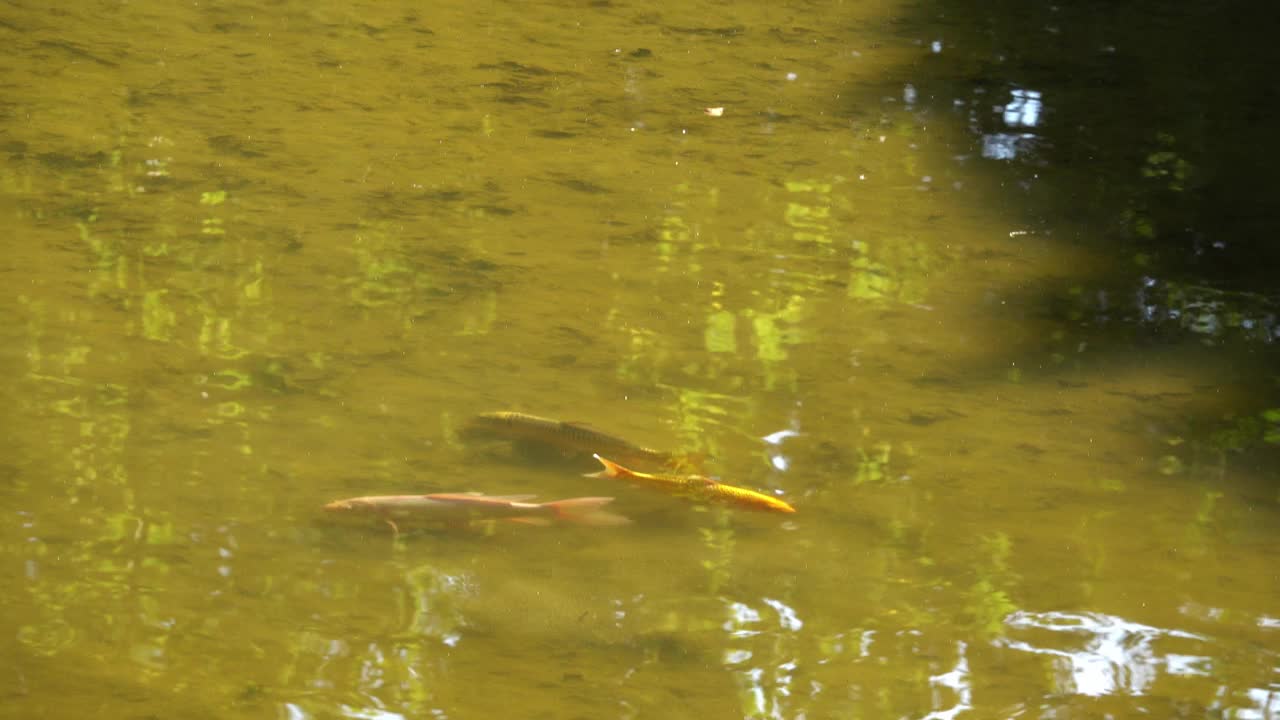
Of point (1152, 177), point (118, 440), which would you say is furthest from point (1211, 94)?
point (118, 440)

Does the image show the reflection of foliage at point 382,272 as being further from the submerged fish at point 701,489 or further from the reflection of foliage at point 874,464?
the reflection of foliage at point 874,464

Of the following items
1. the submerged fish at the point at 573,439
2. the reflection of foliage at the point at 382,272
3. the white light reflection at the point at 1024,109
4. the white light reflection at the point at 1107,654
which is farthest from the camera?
the white light reflection at the point at 1024,109

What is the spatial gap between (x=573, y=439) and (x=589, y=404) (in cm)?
19

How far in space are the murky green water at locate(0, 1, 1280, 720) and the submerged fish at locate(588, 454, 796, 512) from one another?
0.09ft

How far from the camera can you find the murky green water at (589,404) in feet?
6.58

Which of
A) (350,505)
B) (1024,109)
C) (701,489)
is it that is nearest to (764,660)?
(701,489)

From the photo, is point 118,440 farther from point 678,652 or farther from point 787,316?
point 787,316

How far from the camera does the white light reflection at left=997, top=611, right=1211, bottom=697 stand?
2.00m

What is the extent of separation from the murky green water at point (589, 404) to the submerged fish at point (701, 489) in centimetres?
3

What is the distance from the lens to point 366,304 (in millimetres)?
2984

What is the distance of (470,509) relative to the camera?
2.28 meters

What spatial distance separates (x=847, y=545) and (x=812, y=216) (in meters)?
1.48

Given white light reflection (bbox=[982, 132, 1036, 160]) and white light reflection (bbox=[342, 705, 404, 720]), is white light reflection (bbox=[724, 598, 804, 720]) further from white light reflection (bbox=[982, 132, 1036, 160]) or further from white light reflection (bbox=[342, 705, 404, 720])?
white light reflection (bbox=[982, 132, 1036, 160])

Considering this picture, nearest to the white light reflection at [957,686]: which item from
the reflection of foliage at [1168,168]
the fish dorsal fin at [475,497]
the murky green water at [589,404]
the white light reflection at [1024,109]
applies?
the murky green water at [589,404]
